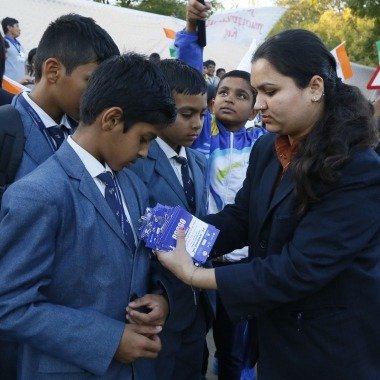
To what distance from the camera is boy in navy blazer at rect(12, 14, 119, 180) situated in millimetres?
1985

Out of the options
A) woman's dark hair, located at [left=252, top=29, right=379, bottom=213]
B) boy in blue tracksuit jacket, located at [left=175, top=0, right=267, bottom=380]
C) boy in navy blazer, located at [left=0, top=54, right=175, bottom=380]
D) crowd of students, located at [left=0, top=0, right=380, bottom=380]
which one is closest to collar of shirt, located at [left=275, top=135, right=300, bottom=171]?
crowd of students, located at [left=0, top=0, right=380, bottom=380]

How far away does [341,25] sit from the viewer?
1355 inches

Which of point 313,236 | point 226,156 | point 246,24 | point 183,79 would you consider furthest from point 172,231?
point 246,24

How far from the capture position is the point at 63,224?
1.51m

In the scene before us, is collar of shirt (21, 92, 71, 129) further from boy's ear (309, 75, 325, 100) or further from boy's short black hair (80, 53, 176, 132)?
boy's ear (309, 75, 325, 100)

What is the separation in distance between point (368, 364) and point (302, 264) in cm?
47

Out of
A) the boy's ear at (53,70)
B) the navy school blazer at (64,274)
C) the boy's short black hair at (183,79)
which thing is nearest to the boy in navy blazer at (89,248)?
the navy school blazer at (64,274)

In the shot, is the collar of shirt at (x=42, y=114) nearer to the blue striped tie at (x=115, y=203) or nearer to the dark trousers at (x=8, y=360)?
the blue striped tie at (x=115, y=203)

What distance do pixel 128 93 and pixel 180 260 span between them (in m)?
0.57

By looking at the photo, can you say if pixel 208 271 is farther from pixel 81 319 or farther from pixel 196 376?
pixel 196 376

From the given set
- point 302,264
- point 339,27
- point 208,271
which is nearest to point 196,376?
point 208,271

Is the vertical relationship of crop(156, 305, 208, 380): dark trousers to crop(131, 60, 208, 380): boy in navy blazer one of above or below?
below

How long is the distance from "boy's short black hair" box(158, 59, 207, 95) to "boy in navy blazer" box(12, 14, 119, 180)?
1.40ft

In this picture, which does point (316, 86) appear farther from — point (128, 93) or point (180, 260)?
point (180, 260)
